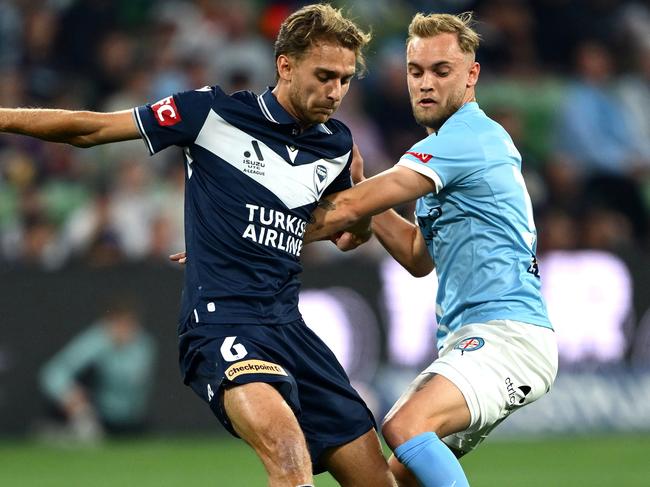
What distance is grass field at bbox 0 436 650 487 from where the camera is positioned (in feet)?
33.7

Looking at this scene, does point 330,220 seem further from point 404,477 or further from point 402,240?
point 404,477

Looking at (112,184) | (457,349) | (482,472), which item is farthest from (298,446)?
(112,184)

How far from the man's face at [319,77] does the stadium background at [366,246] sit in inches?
185

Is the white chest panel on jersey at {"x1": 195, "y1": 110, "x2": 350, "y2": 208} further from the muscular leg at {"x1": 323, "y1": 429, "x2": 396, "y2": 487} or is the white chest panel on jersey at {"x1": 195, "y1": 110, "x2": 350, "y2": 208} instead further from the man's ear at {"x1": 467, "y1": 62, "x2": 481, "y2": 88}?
the muscular leg at {"x1": 323, "y1": 429, "x2": 396, "y2": 487}

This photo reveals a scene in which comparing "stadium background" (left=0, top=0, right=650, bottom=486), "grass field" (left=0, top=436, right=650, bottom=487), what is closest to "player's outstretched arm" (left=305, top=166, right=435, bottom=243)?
"grass field" (left=0, top=436, right=650, bottom=487)

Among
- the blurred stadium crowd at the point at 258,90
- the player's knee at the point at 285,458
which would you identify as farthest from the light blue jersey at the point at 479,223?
the blurred stadium crowd at the point at 258,90

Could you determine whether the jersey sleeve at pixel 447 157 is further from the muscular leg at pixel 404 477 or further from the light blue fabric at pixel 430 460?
the muscular leg at pixel 404 477

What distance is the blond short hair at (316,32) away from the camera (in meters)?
6.28

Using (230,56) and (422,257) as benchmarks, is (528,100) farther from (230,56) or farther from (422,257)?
(422,257)

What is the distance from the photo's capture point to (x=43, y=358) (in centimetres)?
1237

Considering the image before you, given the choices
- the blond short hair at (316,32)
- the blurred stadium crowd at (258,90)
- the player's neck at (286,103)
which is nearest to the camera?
the blond short hair at (316,32)

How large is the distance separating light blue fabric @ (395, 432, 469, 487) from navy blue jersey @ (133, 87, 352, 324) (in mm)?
867

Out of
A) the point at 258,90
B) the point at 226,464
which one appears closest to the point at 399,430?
the point at 226,464

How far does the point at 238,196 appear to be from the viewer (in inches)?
247
